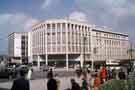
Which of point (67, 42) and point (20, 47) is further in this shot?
point (20, 47)

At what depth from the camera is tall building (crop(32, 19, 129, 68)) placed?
117562 millimetres

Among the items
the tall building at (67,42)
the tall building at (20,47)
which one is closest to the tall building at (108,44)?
the tall building at (67,42)

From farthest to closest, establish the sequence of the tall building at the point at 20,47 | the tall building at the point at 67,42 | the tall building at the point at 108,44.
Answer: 1. the tall building at the point at 20,47
2. the tall building at the point at 108,44
3. the tall building at the point at 67,42

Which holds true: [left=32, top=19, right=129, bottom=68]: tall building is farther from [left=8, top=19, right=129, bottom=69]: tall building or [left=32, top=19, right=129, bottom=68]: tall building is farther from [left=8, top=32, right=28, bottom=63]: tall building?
[left=8, top=32, right=28, bottom=63]: tall building

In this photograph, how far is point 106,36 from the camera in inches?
5354

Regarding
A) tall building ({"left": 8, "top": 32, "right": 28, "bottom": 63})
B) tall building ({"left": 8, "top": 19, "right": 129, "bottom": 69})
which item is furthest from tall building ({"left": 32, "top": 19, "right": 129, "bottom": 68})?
tall building ({"left": 8, "top": 32, "right": 28, "bottom": 63})

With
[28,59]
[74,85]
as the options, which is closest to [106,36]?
[28,59]

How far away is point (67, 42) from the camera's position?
118 metres

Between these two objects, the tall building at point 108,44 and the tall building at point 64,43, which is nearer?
the tall building at point 64,43

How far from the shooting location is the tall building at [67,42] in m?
118

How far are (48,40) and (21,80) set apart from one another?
365 feet

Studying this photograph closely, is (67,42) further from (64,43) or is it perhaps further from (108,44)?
(108,44)

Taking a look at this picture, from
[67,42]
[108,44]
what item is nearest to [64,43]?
[67,42]

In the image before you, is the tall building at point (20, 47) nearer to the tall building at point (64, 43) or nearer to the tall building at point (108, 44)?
the tall building at point (64, 43)
